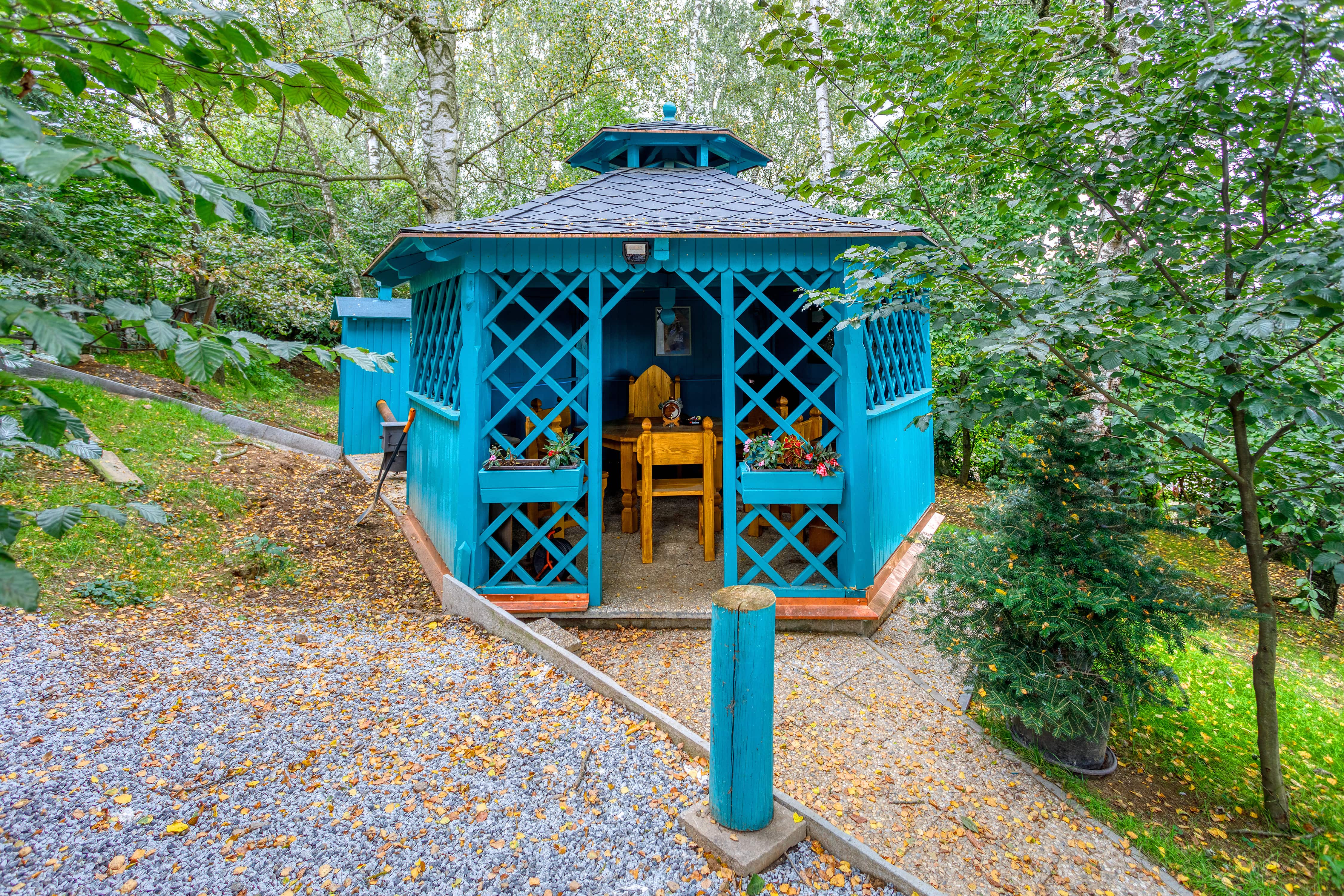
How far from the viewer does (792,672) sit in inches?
146

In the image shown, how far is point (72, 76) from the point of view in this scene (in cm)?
107

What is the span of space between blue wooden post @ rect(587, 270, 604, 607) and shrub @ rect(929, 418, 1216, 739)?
2.21 metres

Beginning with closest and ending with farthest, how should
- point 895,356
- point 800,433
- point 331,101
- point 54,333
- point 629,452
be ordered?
point 54,333 → point 331,101 → point 895,356 → point 800,433 → point 629,452

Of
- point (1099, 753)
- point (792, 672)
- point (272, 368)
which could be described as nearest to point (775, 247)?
point (792, 672)

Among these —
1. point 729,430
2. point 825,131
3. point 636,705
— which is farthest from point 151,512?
point 825,131

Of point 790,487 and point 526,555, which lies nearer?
point 790,487

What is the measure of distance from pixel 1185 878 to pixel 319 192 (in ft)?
61.9

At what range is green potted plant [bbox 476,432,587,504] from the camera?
4164 mm

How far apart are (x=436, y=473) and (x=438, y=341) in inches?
42.6

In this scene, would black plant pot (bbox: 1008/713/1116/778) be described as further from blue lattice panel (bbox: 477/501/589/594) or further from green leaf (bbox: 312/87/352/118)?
green leaf (bbox: 312/87/352/118)

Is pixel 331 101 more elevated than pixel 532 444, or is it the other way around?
pixel 331 101

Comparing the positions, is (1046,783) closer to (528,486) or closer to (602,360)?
(528,486)

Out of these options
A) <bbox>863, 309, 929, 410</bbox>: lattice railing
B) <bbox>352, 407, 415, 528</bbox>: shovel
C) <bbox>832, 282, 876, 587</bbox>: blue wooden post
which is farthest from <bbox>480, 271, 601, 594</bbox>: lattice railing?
<bbox>863, 309, 929, 410</bbox>: lattice railing

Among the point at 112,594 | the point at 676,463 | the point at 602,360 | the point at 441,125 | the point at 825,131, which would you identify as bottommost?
the point at 112,594
